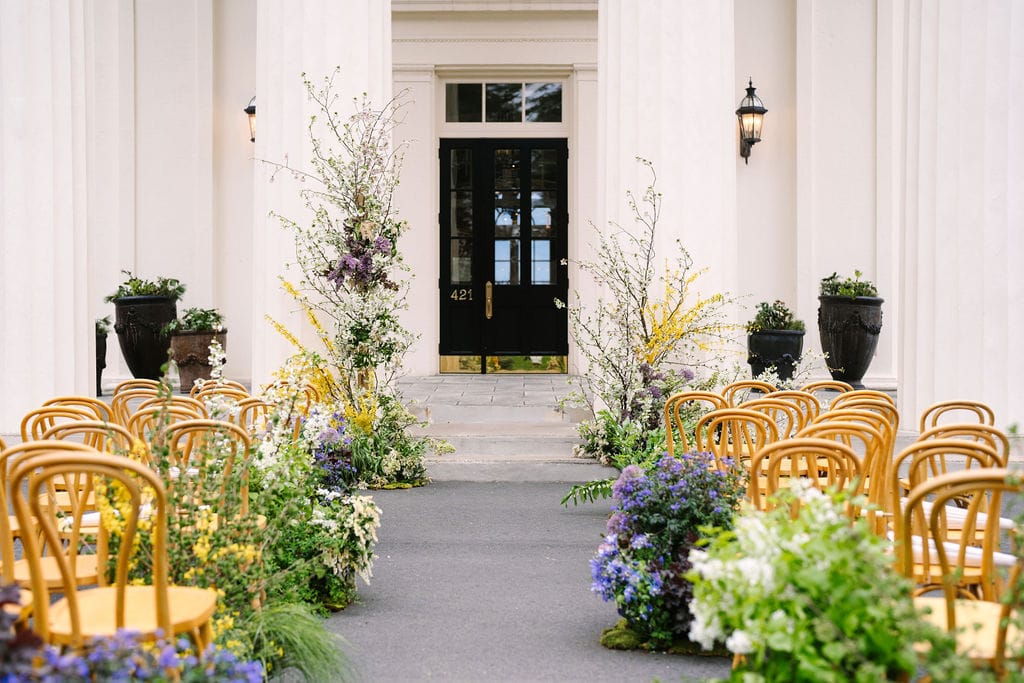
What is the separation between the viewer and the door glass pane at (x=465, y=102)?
639 inches

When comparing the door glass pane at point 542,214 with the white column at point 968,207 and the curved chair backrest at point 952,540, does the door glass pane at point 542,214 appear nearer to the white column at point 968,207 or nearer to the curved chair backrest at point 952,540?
the white column at point 968,207

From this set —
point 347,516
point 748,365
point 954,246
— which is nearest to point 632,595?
point 347,516

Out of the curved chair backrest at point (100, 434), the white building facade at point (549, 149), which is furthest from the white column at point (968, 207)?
the curved chair backrest at point (100, 434)

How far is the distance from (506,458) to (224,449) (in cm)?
499

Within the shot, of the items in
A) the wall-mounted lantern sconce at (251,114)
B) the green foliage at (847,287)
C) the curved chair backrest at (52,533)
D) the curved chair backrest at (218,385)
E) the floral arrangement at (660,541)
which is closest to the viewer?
the curved chair backrest at (52,533)

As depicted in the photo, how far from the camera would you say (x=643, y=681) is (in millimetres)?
4281

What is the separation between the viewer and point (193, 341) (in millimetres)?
12820

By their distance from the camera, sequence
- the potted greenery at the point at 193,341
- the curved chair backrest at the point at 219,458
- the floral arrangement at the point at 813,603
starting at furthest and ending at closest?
the potted greenery at the point at 193,341
the curved chair backrest at the point at 219,458
the floral arrangement at the point at 813,603

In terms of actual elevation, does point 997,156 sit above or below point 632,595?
above

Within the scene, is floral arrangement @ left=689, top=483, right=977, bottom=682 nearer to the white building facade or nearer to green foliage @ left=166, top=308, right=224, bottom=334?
the white building facade

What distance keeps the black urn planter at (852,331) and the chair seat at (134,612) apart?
35.4ft

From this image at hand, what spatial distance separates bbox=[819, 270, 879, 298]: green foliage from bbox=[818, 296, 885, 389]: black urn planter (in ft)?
0.49

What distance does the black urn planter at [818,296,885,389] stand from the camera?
43.2 ft

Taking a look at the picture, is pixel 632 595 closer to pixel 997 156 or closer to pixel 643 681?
pixel 643 681
